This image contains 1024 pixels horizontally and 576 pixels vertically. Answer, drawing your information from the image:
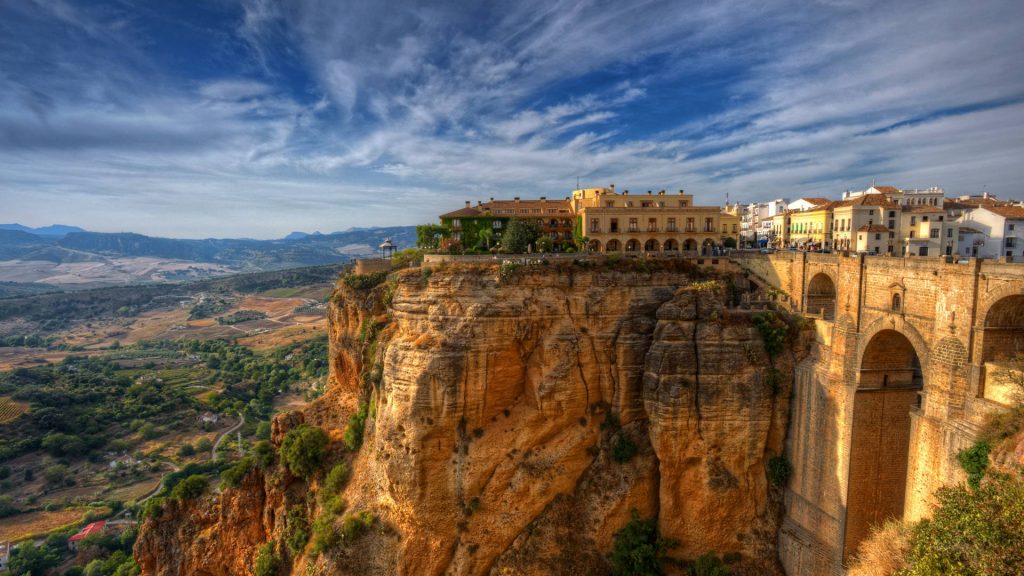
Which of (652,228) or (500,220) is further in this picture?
(500,220)

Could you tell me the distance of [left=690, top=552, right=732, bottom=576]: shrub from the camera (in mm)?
26828

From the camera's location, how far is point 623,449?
29.2 metres

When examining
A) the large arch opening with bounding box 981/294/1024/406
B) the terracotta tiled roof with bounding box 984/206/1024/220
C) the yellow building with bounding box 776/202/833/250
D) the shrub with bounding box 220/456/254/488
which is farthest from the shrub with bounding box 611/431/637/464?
the terracotta tiled roof with bounding box 984/206/1024/220

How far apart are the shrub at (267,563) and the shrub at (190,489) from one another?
7.19 meters

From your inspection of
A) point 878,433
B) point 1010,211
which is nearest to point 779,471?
point 878,433

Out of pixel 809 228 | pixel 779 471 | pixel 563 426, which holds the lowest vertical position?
pixel 779 471

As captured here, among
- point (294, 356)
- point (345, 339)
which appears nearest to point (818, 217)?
point (345, 339)

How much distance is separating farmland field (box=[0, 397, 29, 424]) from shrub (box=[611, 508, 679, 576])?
313ft

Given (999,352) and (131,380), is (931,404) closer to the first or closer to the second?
(999,352)

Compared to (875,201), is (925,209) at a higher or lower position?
lower

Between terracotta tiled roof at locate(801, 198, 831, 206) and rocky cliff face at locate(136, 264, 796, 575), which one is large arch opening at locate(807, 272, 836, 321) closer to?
rocky cliff face at locate(136, 264, 796, 575)

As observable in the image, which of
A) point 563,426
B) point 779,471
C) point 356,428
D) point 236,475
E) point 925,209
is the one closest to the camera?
point 779,471

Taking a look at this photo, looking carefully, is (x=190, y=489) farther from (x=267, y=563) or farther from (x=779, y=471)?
(x=779, y=471)

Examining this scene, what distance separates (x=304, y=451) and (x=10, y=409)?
80891mm
